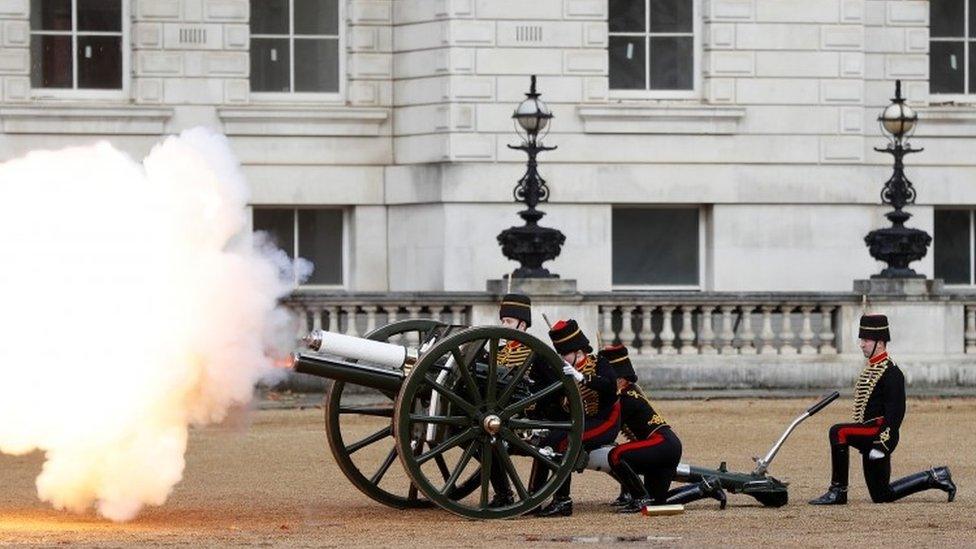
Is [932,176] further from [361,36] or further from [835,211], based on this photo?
[361,36]

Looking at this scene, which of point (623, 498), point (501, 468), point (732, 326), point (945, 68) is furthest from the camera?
point (945, 68)

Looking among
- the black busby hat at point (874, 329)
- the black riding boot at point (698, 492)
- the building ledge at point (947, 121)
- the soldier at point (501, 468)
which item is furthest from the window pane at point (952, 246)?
the soldier at point (501, 468)

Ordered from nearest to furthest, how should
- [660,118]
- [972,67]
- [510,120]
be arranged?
[510,120], [660,118], [972,67]

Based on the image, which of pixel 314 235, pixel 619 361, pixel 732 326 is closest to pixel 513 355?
pixel 619 361

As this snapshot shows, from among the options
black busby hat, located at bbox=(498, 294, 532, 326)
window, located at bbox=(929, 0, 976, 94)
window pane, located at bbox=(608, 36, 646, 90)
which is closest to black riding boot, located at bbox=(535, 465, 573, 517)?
black busby hat, located at bbox=(498, 294, 532, 326)

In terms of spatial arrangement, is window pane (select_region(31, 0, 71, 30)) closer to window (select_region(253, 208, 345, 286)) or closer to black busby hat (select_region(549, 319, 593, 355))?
window (select_region(253, 208, 345, 286))

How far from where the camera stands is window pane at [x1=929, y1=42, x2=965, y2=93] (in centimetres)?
3688

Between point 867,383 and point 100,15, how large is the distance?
18397 millimetres

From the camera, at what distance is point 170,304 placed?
17.6 m

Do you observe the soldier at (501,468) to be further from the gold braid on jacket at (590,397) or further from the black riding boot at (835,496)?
the black riding boot at (835,496)

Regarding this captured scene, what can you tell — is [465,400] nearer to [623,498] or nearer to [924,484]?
[623,498]

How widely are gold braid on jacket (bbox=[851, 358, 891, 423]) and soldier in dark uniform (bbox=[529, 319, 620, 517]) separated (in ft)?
6.31

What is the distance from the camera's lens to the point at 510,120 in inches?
1358

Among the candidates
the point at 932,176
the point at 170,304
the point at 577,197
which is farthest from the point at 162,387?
the point at 932,176
